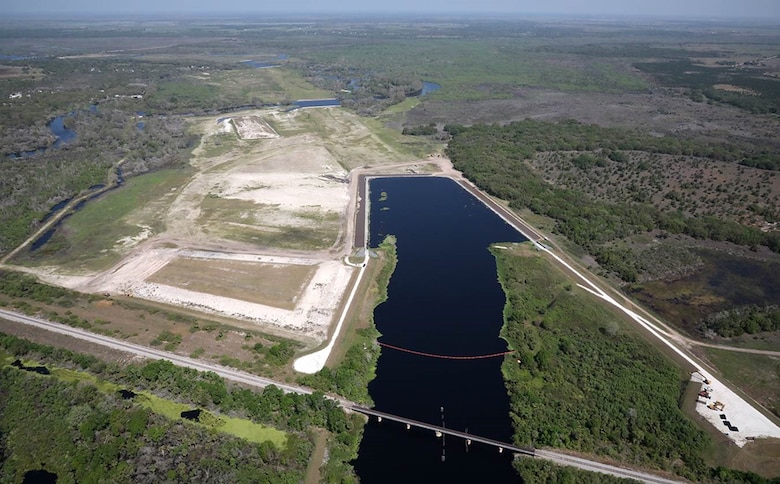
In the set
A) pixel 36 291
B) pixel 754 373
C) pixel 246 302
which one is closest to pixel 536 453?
pixel 754 373

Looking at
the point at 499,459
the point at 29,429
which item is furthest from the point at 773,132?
the point at 29,429

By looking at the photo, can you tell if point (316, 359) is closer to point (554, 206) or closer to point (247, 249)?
point (247, 249)

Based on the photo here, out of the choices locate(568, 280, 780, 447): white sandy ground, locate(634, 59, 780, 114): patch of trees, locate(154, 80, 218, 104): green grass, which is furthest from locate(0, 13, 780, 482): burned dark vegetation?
locate(568, 280, 780, 447): white sandy ground

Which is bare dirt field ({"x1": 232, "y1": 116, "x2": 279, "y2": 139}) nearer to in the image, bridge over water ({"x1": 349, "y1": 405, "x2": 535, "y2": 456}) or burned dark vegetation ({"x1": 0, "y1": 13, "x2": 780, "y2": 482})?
burned dark vegetation ({"x1": 0, "y1": 13, "x2": 780, "y2": 482})

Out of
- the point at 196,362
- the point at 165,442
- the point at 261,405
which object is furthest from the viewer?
the point at 196,362

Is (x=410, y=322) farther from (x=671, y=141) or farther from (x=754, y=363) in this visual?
(x=671, y=141)

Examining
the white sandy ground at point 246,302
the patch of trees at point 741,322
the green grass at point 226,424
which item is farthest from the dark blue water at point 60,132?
the patch of trees at point 741,322
